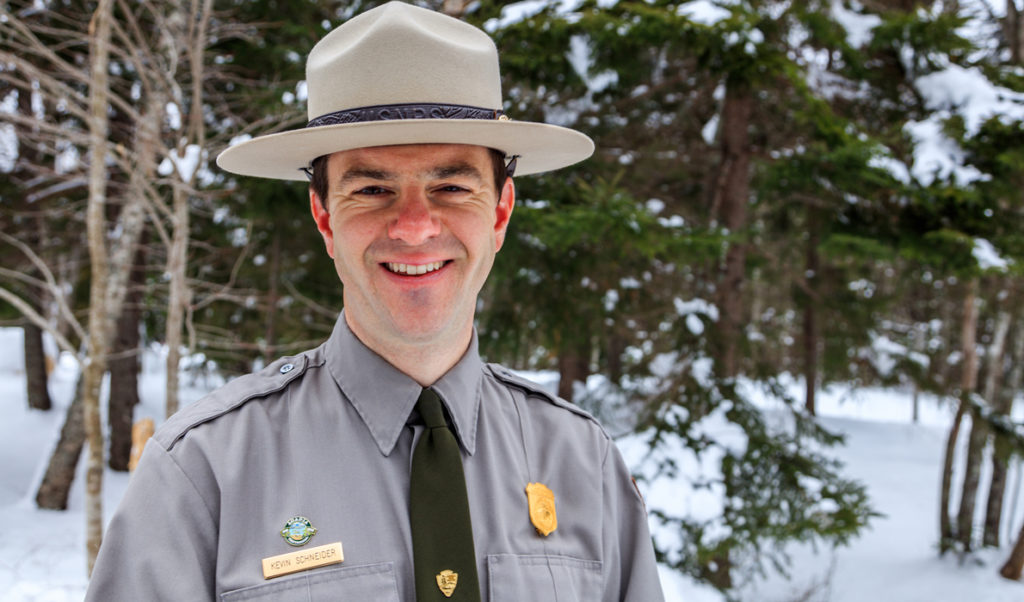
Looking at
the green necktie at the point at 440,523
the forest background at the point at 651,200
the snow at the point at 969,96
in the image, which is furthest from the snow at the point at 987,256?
the green necktie at the point at 440,523

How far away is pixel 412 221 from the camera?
1421mm

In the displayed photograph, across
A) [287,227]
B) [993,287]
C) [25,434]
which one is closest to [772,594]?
[993,287]

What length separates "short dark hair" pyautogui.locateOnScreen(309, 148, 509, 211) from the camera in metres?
1.55

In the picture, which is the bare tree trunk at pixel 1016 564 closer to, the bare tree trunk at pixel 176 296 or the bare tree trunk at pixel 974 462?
the bare tree trunk at pixel 974 462

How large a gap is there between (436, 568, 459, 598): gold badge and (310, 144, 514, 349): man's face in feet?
1.47

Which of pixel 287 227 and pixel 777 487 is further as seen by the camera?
pixel 287 227

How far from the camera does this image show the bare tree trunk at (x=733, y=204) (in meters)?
7.14

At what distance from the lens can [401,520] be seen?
1339 millimetres

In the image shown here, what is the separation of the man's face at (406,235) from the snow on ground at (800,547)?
149 inches

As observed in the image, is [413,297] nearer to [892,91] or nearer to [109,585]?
[109,585]

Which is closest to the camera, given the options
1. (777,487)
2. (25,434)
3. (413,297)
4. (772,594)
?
(413,297)

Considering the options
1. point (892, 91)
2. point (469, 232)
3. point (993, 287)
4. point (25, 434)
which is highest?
point (892, 91)

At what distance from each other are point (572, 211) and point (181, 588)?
14.7ft

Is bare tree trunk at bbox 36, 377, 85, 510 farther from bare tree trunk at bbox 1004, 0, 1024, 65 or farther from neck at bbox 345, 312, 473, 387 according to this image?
bare tree trunk at bbox 1004, 0, 1024, 65
